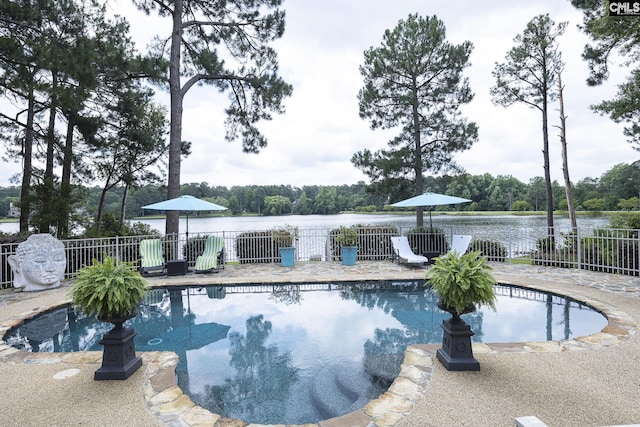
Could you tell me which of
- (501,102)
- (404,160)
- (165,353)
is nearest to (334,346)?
(165,353)

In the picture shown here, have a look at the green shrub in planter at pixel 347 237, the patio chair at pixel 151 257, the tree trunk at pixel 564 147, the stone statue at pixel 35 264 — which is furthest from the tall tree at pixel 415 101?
the stone statue at pixel 35 264

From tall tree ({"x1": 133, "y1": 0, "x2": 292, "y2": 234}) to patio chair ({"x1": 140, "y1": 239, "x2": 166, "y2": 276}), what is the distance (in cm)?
250

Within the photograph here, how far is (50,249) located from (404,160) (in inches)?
411

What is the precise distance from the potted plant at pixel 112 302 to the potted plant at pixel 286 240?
611 cm

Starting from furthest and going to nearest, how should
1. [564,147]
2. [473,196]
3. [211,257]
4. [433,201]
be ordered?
1. [473,196]
2. [564,147]
3. [433,201]
4. [211,257]

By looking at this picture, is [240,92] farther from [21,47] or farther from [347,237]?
[347,237]

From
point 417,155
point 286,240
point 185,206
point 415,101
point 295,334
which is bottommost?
point 295,334

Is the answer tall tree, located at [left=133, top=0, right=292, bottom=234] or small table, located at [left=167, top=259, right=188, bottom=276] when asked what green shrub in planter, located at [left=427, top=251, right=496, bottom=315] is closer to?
small table, located at [left=167, top=259, right=188, bottom=276]

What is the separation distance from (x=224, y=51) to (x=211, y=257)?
7389mm

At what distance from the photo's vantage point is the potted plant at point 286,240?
9.23m

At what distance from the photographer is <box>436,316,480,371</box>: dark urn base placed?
305 cm

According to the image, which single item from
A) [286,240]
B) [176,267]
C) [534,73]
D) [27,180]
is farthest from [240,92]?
[534,73]

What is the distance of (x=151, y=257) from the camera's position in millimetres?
8070

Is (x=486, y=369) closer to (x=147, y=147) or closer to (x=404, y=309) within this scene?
(x=404, y=309)
